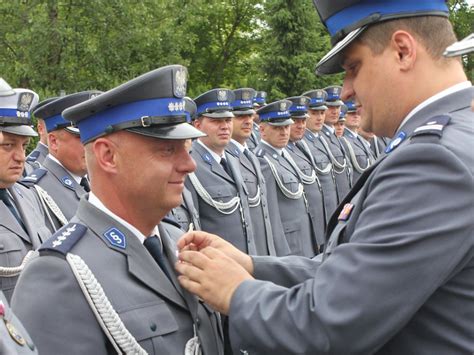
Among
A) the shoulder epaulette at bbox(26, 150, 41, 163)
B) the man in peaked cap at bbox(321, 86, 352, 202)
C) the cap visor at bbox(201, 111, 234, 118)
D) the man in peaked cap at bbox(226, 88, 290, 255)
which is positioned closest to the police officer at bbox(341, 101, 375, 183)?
the man in peaked cap at bbox(321, 86, 352, 202)

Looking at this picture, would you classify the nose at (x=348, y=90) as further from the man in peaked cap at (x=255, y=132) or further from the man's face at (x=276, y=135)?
the man in peaked cap at (x=255, y=132)

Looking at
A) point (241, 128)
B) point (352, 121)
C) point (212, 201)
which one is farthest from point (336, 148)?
point (212, 201)

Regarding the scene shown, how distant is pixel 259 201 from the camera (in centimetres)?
757

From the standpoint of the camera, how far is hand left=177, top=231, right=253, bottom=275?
8.54 feet

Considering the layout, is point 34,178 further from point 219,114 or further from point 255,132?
point 255,132

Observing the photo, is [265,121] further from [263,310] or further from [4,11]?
[4,11]

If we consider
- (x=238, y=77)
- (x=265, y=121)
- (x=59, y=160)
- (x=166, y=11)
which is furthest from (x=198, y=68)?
(x=59, y=160)

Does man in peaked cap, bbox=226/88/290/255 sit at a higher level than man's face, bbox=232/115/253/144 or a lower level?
lower

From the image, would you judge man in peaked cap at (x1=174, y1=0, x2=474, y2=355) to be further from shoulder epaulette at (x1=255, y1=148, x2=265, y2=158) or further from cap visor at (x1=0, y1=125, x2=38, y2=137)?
shoulder epaulette at (x1=255, y1=148, x2=265, y2=158)

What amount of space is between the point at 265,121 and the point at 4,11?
38.0ft

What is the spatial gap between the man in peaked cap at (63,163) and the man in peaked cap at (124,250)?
2.90 meters

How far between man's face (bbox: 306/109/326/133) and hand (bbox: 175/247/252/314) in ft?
28.5

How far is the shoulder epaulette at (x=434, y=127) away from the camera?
7.03 ft

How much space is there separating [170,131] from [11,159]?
239 centimetres
